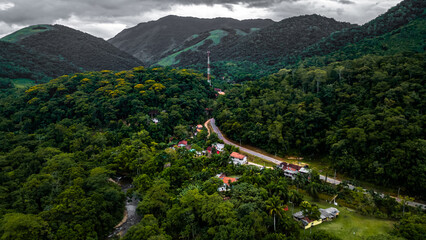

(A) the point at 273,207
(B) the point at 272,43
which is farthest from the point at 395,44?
(B) the point at 272,43

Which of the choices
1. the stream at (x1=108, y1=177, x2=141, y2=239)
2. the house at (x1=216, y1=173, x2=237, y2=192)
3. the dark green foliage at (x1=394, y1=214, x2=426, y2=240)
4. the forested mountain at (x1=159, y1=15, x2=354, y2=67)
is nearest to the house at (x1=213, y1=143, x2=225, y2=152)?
the house at (x1=216, y1=173, x2=237, y2=192)

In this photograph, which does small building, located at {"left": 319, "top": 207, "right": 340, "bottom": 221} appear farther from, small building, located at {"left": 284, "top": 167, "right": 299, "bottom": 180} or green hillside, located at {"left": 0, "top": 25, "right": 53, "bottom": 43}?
green hillside, located at {"left": 0, "top": 25, "right": 53, "bottom": 43}

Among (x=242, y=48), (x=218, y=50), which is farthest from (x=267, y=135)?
(x=218, y=50)

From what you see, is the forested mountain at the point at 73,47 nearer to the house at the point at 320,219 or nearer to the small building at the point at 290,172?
the small building at the point at 290,172

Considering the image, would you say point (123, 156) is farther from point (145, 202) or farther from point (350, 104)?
point (350, 104)

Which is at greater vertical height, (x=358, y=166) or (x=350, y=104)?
(x=350, y=104)

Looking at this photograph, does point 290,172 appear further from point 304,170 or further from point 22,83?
point 22,83

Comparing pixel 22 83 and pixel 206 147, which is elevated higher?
pixel 22 83
